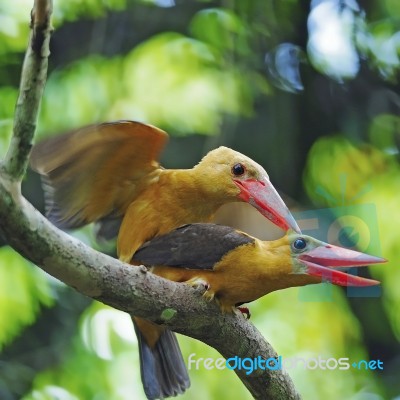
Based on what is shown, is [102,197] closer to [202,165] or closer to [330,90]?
[202,165]

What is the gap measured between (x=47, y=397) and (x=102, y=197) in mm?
1132

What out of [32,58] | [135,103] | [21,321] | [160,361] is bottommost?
[21,321]

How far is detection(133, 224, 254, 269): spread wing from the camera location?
4.27 ft

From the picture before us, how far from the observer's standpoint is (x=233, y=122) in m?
2.34

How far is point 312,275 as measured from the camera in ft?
3.92

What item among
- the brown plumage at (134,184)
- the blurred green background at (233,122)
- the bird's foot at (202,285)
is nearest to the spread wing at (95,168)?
the brown plumage at (134,184)

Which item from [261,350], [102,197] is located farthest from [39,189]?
[261,350]

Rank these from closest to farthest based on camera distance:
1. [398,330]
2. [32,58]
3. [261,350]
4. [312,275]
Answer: [32,58]
[312,275]
[261,350]
[398,330]

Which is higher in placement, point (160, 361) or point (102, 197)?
point (102, 197)

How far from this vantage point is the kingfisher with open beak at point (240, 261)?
1192 millimetres

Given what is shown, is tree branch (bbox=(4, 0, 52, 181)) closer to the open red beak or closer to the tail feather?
the open red beak

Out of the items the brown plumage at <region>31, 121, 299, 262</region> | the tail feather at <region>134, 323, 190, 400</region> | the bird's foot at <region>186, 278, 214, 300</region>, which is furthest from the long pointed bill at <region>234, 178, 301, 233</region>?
the tail feather at <region>134, 323, 190, 400</region>

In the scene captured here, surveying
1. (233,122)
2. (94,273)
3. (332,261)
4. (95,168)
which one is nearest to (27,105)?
(94,273)

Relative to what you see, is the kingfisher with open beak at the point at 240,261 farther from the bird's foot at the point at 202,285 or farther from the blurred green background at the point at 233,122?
the blurred green background at the point at 233,122
